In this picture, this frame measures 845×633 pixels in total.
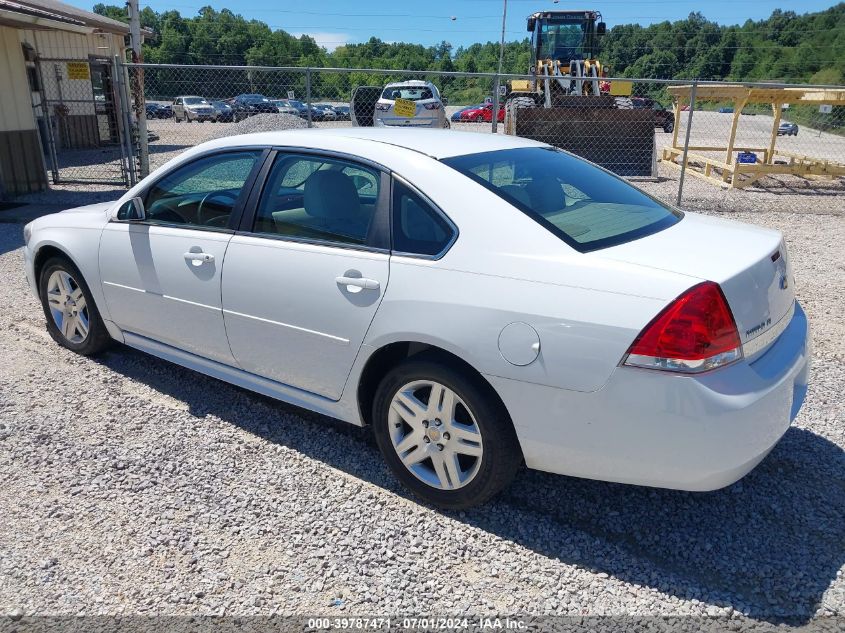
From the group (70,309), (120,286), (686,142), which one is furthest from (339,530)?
(686,142)

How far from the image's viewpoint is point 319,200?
134 inches

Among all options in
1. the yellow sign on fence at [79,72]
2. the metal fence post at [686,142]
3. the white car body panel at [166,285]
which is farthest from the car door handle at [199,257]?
the yellow sign on fence at [79,72]

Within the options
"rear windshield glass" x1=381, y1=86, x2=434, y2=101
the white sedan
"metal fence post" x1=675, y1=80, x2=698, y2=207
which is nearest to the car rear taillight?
the white sedan

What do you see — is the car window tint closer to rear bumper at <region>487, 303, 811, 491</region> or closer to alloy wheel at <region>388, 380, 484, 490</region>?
alloy wheel at <region>388, 380, 484, 490</region>

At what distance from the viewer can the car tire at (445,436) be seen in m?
2.74

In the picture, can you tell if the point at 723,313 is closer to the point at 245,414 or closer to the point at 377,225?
the point at 377,225

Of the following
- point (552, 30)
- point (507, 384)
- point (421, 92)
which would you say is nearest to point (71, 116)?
point (421, 92)

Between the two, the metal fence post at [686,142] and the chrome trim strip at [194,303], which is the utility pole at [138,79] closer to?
the metal fence post at [686,142]

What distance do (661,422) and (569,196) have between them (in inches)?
51.3

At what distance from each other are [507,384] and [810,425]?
222 cm

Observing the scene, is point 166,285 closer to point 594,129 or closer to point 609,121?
point 594,129

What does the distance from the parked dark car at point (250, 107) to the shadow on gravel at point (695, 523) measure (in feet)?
94.0

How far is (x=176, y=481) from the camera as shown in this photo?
329 centimetres

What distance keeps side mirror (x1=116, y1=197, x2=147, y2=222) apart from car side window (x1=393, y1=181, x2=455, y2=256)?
177cm
